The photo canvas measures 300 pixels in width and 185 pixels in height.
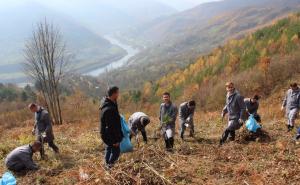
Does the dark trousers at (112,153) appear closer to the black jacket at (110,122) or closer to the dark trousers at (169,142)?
the black jacket at (110,122)

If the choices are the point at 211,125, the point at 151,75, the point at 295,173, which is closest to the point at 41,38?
the point at 211,125

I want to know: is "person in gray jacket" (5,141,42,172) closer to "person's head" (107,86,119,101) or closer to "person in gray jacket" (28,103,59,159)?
"person in gray jacket" (28,103,59,159)

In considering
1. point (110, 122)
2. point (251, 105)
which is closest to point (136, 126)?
point (110, 122)

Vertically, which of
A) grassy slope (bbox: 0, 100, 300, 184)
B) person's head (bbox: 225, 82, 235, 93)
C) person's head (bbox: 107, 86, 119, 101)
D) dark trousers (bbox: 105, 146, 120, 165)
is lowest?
grassy slope (bbox: 0, 100, 300, 184)

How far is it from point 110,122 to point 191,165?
2.19 m

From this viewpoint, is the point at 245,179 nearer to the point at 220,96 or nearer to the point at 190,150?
the point at 190,150

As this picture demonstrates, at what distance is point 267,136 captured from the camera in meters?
11.0

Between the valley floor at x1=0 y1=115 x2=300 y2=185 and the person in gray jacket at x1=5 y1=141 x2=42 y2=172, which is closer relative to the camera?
the valley floor at x1=0 y1=115 x2=300 y2=185

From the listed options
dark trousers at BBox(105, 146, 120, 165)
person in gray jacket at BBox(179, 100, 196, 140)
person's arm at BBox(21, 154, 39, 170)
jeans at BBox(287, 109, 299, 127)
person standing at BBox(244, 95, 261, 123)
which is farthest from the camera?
person standing at BBox(244, 95, 261, 123)

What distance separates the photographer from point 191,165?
8.60 m

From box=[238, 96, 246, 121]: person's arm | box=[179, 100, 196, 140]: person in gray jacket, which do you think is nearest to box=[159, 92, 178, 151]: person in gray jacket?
box=[179, 100, 196, 140]: person in gray jacket

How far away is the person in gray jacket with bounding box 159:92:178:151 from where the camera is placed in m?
10.7

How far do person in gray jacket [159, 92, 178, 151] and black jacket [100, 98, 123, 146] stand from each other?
10.2 ft

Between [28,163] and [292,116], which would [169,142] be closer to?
[28,163]
